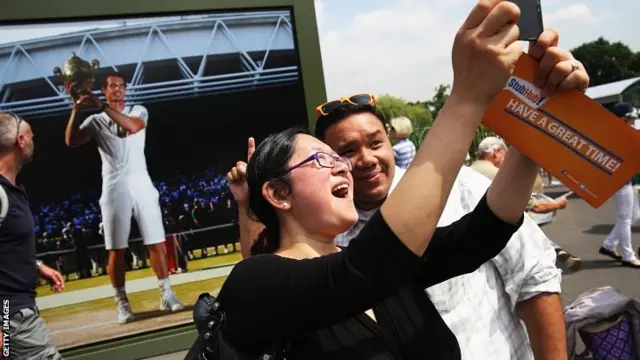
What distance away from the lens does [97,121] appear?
14.1 feet

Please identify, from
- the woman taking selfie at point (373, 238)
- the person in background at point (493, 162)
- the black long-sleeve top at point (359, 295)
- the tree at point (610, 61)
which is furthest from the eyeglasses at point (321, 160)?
the tree at point (610, 61)

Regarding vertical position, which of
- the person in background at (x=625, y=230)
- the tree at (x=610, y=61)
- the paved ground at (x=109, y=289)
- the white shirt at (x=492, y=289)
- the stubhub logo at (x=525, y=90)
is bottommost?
the person in background at (x=625, y=230)

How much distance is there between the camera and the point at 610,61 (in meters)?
63.1

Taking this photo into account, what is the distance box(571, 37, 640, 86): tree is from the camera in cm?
6203

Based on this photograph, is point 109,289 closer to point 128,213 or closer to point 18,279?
point 128,213

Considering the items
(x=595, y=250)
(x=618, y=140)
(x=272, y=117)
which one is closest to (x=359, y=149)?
(x=618, y=140)

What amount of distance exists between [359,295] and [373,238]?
103mm

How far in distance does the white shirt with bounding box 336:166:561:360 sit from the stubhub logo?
0.64 m

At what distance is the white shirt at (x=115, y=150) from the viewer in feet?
14.1

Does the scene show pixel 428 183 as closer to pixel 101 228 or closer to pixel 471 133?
pixel 471 133

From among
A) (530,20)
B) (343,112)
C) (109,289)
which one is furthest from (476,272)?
(109,289)

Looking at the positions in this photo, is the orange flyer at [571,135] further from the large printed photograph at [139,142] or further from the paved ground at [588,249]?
the large printed photograph at [139,142]

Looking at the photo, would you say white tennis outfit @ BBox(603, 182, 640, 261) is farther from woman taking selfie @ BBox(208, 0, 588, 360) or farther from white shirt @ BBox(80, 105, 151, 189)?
woman taking selfie @ BBox(208, 0, 588, 360)

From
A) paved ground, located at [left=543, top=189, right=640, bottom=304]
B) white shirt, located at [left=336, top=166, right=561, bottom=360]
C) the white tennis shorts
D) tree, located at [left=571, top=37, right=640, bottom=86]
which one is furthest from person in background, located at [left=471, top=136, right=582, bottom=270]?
tree, located at [left=571, top=37, right=640, bottom=86]
